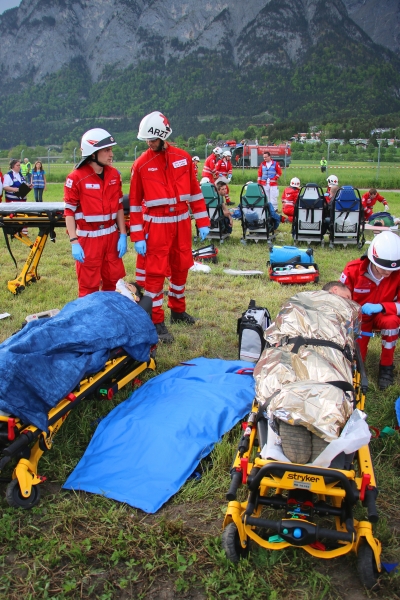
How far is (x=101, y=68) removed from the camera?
101m

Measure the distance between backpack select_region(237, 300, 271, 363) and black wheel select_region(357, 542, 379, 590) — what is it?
230cm

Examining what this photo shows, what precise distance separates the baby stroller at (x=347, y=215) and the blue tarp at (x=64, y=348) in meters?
5.84

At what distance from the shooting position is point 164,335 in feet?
16.9

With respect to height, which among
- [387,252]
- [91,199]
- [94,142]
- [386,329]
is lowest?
[386,329]

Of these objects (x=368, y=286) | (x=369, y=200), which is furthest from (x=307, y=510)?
(x=369, y=200)

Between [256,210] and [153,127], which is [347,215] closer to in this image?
[256,210]

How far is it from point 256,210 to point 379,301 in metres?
5.39

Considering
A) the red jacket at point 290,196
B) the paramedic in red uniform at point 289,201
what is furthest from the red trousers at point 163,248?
the red jacket at point 290,196

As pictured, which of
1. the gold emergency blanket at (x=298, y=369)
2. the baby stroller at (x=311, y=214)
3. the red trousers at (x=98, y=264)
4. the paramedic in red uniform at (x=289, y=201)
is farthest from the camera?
the paramedic in red uniform at (x=289, y=201)

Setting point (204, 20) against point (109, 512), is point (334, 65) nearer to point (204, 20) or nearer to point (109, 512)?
point (204, 20)

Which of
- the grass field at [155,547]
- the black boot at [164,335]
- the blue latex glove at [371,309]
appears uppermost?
the blue latex glove at [371,309]

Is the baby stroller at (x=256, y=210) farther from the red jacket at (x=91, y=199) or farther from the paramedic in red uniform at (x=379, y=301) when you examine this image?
the paramedic in red uniform at (x=379, y=301)

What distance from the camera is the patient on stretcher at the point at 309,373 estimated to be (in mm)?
2246

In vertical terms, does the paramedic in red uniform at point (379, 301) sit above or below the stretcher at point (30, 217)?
below
